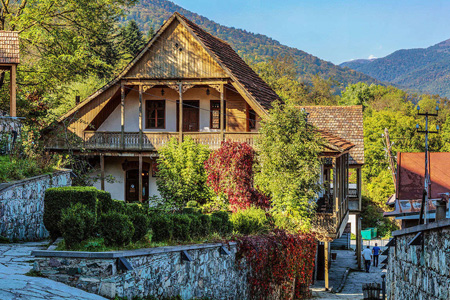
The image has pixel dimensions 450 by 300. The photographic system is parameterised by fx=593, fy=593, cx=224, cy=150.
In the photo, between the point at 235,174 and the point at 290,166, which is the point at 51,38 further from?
the point at 290,166

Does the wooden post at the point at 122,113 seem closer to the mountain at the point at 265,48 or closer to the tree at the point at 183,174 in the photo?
the tree at the point at 183,174

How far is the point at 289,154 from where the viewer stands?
2117cm

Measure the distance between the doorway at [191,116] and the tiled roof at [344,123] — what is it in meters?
6.81

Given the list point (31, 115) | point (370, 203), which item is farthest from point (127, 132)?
point (370, 203)

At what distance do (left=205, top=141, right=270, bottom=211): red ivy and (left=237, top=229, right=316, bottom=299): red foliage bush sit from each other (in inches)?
109

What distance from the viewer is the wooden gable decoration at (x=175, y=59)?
83.0 feet

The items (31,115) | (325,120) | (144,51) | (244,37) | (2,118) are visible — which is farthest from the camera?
(244,37)

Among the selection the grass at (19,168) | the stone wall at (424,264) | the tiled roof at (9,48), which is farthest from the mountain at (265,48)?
the stone wall at (424,264)

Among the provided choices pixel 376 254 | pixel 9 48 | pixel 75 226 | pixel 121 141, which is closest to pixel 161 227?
pixel 75 226

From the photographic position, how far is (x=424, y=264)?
11.1m

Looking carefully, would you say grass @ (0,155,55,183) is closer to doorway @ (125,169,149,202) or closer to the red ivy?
the red ivy

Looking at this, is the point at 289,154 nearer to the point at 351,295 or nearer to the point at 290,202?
the point at 290,202

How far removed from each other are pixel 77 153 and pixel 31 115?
10.8 feet

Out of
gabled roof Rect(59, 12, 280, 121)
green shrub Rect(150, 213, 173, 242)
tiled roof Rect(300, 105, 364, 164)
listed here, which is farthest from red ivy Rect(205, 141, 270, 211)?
green shrub Rect(150, 213, 173, 242)
